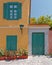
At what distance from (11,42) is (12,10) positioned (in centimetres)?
289

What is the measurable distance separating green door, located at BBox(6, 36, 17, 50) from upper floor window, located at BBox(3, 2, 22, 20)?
1789 millimetres

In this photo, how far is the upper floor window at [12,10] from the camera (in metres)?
15.7

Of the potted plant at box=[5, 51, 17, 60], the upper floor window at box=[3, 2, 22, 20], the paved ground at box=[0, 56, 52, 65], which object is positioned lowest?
the paved ground at box=[0, 56, 52, 65]

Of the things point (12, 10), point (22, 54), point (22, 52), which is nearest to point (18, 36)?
point (22, 52)

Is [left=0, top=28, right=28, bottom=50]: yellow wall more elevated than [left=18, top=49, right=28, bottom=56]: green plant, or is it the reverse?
[left=0, top=28, right=28, bottom=50]: yellow wall

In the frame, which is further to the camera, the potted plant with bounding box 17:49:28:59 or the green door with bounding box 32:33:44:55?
the green door with bounding box 32:33:44:55

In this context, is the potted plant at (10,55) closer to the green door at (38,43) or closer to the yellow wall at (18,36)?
the yellow wall at (18,36)

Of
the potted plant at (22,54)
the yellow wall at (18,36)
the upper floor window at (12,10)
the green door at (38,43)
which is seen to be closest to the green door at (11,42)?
the yellow wall at (18,36)

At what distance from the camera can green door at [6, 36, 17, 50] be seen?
1557 cm

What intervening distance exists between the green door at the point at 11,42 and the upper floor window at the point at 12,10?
1.79 meters

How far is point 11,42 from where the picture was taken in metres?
15.6

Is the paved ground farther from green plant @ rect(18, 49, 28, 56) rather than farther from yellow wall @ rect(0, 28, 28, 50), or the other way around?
yellow wall @ rect(0, 28, 28, 50)

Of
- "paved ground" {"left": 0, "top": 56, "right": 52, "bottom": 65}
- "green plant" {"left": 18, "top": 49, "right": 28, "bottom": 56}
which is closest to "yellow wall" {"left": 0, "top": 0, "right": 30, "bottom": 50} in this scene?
"green plant" {"left": 18, "top": 49, "right": 28, "bottom": 56}

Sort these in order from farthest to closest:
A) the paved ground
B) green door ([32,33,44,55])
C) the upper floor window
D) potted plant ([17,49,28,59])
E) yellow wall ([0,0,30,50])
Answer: green door ([32,33,44,55]) < the upper floor window < yellow wall ([0,0,30,50]) < potted plant ([17,49,28,59]) < the paved ground
